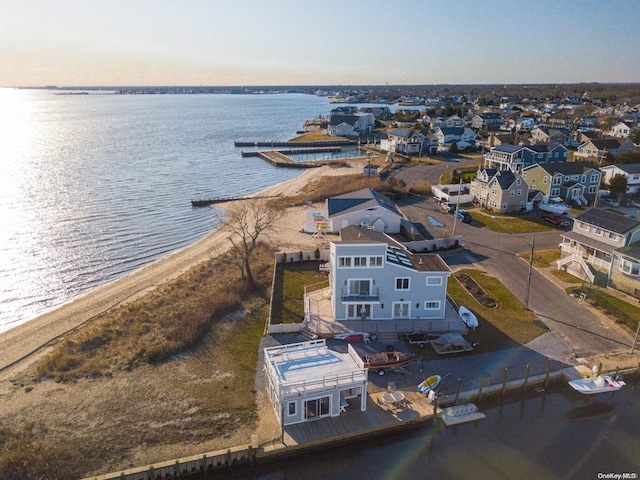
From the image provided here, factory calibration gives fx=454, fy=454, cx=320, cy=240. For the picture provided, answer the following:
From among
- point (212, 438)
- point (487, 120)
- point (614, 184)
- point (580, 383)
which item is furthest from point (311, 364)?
point (487, 120)

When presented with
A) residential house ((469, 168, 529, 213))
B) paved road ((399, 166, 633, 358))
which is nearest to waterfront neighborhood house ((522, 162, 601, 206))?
residential house ((469, 168, 529, 213))

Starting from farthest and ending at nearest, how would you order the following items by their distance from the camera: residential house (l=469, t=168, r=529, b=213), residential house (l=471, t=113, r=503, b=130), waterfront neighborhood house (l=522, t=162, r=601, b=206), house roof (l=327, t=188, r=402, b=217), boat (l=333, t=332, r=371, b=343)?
residential house (l=471, t=113, r=503, b=130)
waterfront neighborhood house (l=522, t=162, r=601, b=206)
residential house (l=469, t=168, r=529, b=213)
house roof (l=327, t=188, r=402, b=217)
boat (l=333, t=332, r=371, b=343)

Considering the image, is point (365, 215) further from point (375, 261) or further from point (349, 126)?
point (349, 126)

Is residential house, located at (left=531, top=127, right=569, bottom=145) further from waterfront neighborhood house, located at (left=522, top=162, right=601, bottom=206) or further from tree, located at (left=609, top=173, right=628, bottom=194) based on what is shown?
waterfront neighborhood house, located at (left=522, top=162, right=601, bottom=206)

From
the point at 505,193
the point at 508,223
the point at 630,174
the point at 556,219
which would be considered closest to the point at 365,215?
the point at 508,223

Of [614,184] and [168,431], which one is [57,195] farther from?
[614,184]

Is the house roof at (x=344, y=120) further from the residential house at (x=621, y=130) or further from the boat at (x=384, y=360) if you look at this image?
the boat at (x=384, y=360)
